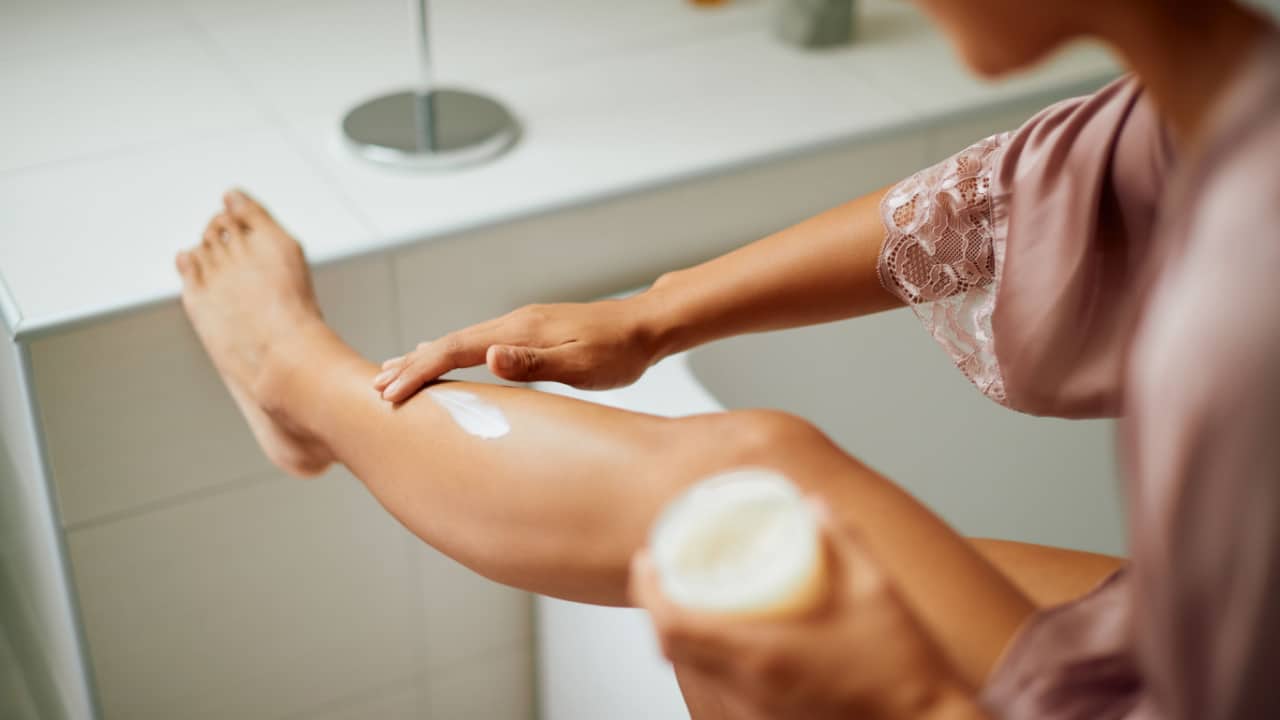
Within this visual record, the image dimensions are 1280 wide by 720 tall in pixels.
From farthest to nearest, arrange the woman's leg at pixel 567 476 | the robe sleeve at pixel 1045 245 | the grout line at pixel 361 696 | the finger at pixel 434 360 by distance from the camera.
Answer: the grout line at pixel 361 696, the finger at pixel 434 360, the robe sleeve at pixel 1045 245, the woman's leg at pixel 567 476

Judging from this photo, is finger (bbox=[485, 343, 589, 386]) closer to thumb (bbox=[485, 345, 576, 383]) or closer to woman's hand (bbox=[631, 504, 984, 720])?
thumb (bbox=[485, 345, 576, 383])

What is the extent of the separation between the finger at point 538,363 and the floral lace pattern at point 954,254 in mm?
201

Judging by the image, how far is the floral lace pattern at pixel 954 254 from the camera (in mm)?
806

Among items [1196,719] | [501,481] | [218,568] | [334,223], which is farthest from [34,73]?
[1196,719]

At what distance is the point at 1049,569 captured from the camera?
2.66 feet

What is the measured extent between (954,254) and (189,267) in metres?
0.53

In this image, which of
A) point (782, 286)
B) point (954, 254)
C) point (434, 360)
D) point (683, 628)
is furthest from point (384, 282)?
point (683, 628)

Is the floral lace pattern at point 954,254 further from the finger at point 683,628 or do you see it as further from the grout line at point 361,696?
the grout line at point 361,696

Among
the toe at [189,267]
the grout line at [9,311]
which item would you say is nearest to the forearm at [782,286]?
the toe at [189,267]

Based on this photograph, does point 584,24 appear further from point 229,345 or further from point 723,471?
point 723,471

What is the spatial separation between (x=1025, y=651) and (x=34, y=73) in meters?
1.04

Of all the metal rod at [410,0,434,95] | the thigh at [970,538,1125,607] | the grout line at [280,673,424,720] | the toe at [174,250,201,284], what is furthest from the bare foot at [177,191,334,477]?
the thigh at [970,538,1125,607]

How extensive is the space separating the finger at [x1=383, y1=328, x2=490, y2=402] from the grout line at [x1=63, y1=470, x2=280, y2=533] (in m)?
0.28

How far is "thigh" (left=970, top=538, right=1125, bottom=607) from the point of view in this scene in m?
0.80
